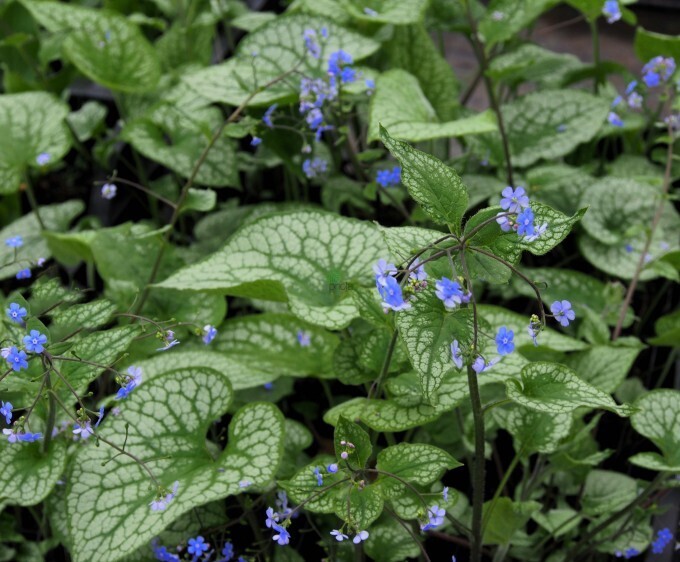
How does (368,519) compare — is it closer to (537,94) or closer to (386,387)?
(386,387)

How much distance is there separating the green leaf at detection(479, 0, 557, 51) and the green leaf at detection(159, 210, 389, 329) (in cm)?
72

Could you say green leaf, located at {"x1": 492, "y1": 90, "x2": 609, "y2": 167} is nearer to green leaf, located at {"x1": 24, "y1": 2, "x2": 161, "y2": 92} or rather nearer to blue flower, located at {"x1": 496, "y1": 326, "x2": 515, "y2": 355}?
green leaf, located at {"x1": 24, "y1": 2, "x2": 161, "y2": 92}

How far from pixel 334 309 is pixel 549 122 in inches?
35.2

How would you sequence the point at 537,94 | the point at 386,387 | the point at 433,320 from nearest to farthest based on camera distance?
the point at 433,320 → the point at 386,387 → the point at 537,94

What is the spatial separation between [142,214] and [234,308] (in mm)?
477

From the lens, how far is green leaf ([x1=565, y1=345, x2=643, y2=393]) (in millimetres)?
1372

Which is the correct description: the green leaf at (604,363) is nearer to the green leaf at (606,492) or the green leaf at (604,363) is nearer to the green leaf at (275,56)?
the green leaf at (606,492)

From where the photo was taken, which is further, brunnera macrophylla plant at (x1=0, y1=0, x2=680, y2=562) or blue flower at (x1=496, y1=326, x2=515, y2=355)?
brunnera macrophylla plant at (x1=0, y1=0, x2=680, y2=562)

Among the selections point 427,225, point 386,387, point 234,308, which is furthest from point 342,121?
point 386,387

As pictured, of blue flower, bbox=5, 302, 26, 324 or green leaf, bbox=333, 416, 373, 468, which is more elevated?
blue flower, bbox=5, 302, 26, 324

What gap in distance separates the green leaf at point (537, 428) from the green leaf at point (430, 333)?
0.35m

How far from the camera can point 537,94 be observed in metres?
1.91

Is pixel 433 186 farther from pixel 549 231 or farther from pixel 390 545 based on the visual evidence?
pixel 390 545

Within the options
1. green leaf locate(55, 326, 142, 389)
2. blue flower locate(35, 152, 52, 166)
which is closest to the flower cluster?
green leaf locate(55, 326, 142, 389)
